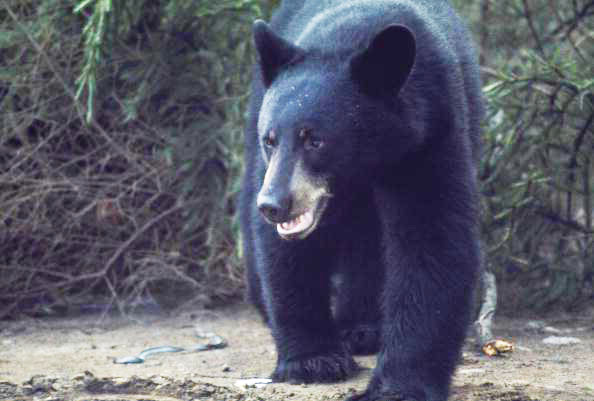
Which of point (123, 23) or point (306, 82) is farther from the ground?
point (123, 23)

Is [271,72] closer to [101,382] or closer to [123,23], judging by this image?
[101,382]

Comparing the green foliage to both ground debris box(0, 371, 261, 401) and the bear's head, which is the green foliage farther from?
ground debris box(0, 371, 261, 401)

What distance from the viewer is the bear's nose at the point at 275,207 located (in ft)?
12.7

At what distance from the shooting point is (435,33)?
445 centimetres

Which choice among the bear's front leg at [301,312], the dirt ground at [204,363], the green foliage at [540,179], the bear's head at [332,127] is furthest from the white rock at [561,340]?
the bear's head at [332,127]

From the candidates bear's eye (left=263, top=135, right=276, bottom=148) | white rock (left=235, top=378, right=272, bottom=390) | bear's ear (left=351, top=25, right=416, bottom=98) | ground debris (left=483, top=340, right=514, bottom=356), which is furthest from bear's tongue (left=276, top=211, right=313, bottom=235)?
ground debris (left=483, top=340, right=514, bottom=356)

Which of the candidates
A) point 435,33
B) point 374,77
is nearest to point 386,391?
point 374,77

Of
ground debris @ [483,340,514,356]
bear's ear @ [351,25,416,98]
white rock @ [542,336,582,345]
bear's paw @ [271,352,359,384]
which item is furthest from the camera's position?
white rock @ [542,336,582,345]

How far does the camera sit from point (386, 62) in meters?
4.02

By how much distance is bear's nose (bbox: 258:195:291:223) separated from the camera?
12.7 feet

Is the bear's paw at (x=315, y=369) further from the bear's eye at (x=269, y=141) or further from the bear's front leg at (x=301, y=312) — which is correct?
the bear's eye at (x=269, y=141)

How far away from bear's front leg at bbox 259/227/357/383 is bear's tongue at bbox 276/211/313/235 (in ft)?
1.30

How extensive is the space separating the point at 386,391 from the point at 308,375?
1.86 ft

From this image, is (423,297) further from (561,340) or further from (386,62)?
(561,340)
